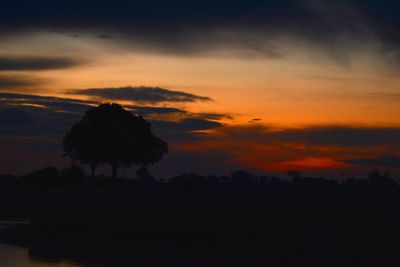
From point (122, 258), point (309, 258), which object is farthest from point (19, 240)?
point (309, 258)

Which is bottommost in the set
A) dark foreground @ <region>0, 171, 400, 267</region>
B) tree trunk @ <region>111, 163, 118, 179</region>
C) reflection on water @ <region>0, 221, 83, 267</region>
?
reflection on water @ <region>0, 221, 83, 267</region>

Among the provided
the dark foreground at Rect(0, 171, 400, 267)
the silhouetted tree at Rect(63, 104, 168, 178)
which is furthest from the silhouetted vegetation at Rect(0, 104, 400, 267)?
the silhouetted tree at Rect(63, 104, 168, 178)

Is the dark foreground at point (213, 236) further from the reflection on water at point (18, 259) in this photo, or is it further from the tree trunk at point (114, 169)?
the tree trunk at point (114, 169)

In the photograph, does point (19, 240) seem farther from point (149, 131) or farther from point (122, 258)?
point (149, 131)

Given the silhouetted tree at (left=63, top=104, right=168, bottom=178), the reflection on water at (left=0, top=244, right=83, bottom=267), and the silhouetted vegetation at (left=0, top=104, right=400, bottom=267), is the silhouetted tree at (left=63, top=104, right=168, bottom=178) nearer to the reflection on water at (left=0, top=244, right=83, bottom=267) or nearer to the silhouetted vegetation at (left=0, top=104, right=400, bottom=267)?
the silhouetted vegetation at (left=0, top=104, right=400, bottom=267)

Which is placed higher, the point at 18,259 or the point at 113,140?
the point at 113,140

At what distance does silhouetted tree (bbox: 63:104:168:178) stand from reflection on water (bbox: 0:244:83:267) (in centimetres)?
4975

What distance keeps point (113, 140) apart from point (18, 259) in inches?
2129

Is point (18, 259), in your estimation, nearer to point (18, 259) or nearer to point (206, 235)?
Answer: point (18, 259)

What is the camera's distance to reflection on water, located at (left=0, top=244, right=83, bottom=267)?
89.7 feet

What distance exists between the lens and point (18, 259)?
29156 mm

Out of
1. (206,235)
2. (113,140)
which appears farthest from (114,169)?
(206,235)

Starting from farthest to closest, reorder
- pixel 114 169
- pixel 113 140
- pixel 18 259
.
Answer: pixel 114 169 < pixel 113 140 < pixel 18 259

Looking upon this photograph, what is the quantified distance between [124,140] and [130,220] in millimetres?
44125
